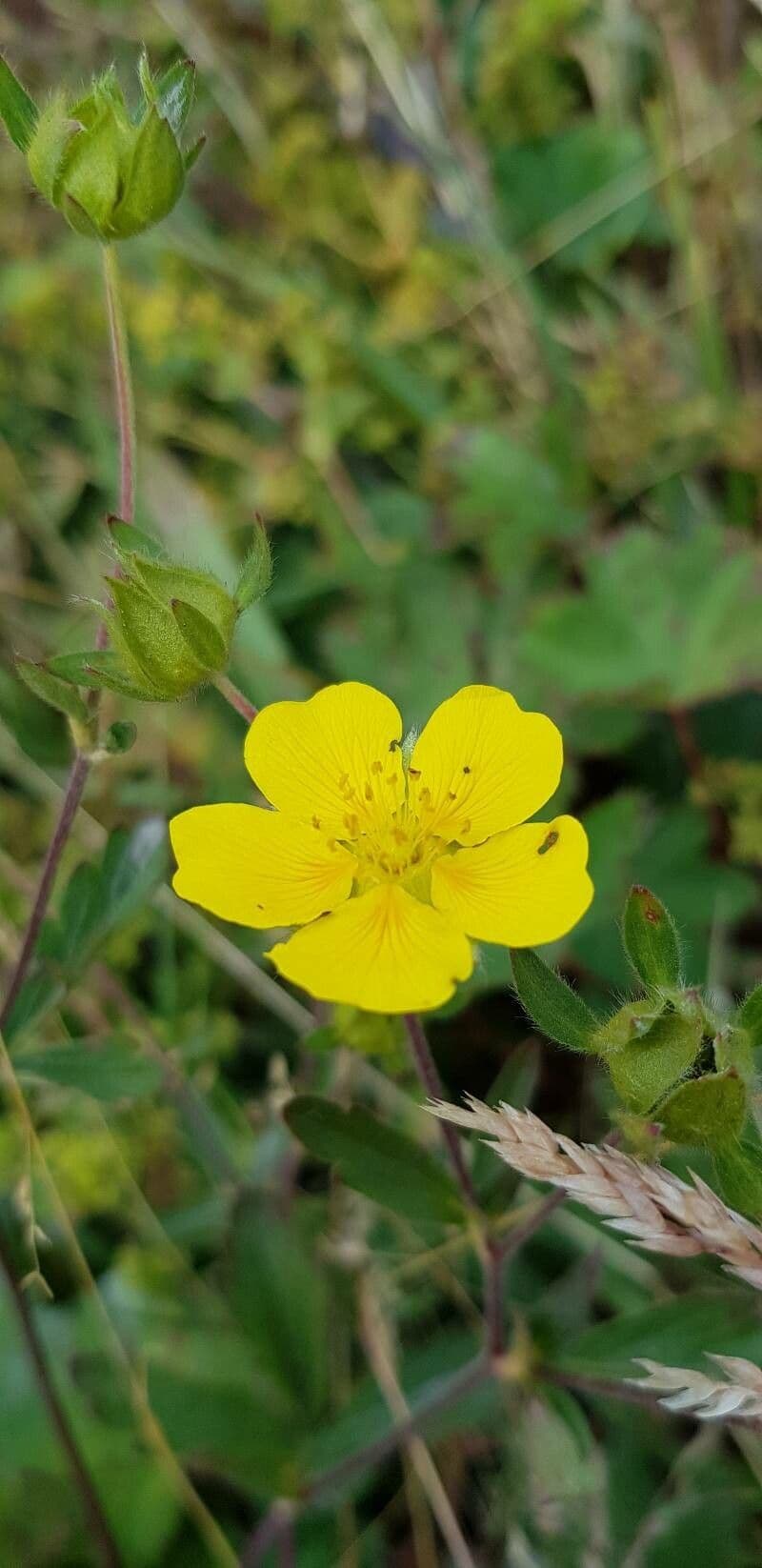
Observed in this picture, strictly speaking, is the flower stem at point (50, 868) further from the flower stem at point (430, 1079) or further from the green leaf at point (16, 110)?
the green leaf at point (16, 110)

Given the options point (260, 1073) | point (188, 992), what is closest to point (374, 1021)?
point (188, 992)

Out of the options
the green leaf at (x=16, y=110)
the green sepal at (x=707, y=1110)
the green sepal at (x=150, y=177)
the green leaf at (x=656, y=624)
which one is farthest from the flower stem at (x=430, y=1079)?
the green leaf at (x=656, y=624)

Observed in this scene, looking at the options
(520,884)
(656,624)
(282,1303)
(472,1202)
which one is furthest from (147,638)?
(656,624)

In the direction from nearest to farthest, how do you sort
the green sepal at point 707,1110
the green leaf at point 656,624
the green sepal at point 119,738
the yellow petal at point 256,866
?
the green sepal at point 707,1110, the yellow petal at point 256,866, the green sepal at point 119,738, the green leaf at point 656,624

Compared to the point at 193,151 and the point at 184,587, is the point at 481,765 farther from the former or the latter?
the point at 193,151

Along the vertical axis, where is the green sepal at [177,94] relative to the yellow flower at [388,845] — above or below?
above

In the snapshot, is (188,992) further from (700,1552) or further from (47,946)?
(700,1552)

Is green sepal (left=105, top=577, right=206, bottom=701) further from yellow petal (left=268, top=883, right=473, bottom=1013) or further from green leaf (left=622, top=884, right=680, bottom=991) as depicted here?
green leaf (left=622, top=884, right=680, bottom=991)

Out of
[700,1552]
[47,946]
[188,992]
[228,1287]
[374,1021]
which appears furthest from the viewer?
[188,992]
